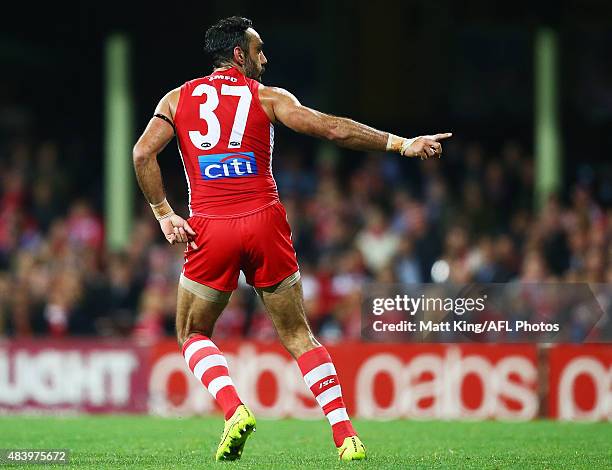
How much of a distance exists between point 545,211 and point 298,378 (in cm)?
368

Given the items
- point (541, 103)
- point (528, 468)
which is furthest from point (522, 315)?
point (541, 103)

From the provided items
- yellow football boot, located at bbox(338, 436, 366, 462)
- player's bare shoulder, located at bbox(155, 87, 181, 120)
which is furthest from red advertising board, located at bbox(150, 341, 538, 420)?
player's bare shoulder, located at bbox(155, 87, 181, 120)

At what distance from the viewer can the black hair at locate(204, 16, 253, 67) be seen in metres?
7.70

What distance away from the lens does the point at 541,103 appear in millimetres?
17750

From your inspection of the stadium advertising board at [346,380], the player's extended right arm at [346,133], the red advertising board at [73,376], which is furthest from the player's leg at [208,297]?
the red advertising board at [73,376]

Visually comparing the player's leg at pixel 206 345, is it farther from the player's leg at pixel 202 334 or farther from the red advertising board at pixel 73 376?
the red advertising board at pixel 73 376

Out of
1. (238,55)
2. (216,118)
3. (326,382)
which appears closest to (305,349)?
(326,382)

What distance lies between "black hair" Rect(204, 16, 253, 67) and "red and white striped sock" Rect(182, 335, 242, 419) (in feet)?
5.19

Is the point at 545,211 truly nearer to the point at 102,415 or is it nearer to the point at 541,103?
the point at 541,103

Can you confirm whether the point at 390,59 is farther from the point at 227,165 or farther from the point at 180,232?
the point at 180,232

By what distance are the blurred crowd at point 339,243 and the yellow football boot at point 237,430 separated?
6787 millimetres

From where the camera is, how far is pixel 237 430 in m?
7.17

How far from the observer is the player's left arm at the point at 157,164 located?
7520 mm

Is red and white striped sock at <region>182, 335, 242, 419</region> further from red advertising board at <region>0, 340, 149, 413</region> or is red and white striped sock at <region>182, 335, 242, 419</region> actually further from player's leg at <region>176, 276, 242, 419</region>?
red advertising board at <region>0, 340, 149, 413</region>
